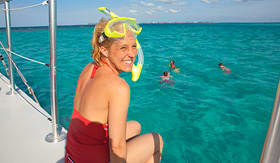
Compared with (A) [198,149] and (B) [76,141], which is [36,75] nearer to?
(A) [198,149]

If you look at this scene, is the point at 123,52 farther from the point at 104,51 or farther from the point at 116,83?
the point at 116,83

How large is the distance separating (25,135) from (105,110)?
1.56m

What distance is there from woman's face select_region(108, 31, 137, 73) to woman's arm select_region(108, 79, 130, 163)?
291mm

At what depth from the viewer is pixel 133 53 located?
1.59 metres

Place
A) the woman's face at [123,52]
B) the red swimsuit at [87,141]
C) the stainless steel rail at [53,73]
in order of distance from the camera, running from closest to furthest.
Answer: the red swimsuit at [87,141], the woman's face at [123,52], the stainless steel rail at [53,73]

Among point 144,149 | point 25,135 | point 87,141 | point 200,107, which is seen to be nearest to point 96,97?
point 87,141

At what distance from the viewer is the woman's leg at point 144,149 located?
1585mm

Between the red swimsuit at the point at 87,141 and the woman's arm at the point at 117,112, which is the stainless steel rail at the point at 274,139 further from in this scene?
the red swimsuit at the point at 87,141

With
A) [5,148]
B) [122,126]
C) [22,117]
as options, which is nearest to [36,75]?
[22,117]

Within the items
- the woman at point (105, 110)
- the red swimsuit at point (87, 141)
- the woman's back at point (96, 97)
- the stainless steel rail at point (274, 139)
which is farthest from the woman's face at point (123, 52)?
the stainless steel rail at point (274, 139)

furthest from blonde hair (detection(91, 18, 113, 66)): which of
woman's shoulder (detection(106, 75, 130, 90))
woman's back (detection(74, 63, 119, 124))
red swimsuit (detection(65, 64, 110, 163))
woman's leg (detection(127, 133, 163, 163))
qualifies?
woman's leg (detection(127, 133, 163, 163))

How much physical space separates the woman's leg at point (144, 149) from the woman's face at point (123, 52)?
0.68 metres

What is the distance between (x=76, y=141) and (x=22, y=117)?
1.75 meters

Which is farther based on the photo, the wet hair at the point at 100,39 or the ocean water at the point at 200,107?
the ocean water at the point at 200,107
